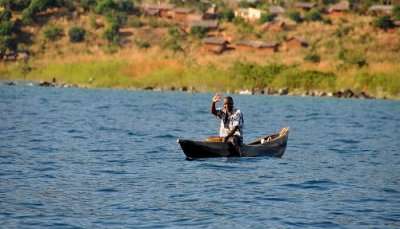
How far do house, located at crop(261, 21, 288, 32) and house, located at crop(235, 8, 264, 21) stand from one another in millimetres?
4066

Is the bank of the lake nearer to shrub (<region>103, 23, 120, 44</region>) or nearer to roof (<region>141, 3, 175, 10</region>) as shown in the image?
shrub (<region>103, 23, 120, 44</region>)

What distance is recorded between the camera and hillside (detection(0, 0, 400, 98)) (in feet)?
244

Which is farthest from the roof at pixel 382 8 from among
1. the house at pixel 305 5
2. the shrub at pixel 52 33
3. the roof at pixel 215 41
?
the shrub at pixel 52 33

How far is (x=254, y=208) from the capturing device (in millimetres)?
16562

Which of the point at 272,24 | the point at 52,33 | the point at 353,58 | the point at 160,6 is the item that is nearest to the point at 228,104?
the point at 353,58

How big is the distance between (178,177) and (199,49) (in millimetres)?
69458

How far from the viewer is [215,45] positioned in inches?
3484

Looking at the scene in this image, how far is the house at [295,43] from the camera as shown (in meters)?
88.8

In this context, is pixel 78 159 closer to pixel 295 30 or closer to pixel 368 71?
pixel 368 71

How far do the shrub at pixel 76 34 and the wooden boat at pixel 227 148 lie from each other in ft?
220

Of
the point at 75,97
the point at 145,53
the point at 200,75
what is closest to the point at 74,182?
the point at 75,97

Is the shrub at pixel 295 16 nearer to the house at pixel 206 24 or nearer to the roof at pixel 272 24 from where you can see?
the roof at pixel 272 24

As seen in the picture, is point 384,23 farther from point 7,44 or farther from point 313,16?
point 7,44

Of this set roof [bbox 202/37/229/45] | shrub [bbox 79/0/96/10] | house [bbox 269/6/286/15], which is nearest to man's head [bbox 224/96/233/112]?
roof [bbox 202/37/229/45]
